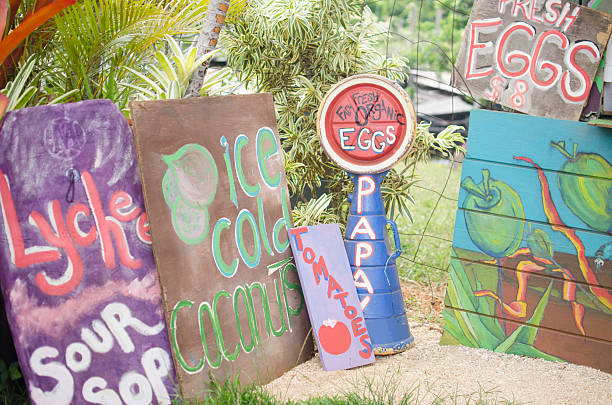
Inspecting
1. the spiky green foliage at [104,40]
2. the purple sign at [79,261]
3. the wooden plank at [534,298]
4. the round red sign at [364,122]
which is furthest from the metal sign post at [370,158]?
the purple sign at [79,261]

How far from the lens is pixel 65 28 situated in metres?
2.73

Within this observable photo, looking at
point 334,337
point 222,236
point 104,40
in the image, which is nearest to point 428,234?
point 334,337

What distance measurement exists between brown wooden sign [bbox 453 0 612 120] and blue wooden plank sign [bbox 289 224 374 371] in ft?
3.62

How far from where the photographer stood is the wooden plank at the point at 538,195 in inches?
117

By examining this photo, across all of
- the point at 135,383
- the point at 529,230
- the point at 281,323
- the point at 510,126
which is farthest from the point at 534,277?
the point at 135,383

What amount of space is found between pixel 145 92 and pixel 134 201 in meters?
0.73

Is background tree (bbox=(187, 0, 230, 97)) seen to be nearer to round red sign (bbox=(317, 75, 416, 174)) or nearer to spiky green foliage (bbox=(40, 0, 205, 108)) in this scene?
spiky green foliage (bbox=(40, 0, 205, 108))

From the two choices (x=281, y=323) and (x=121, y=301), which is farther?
(x=281, y=323)

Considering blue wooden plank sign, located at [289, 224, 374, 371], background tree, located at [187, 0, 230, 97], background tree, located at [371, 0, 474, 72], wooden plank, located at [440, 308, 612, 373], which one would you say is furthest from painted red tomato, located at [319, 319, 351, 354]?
background tree, located at [371, 0, 474, 72]

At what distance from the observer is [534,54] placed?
3064mm

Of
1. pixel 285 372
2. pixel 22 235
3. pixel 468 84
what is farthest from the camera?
pixel 468 84

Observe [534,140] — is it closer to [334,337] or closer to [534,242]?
[534,242]

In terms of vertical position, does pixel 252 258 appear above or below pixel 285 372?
above

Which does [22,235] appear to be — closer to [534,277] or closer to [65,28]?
[65,28]
